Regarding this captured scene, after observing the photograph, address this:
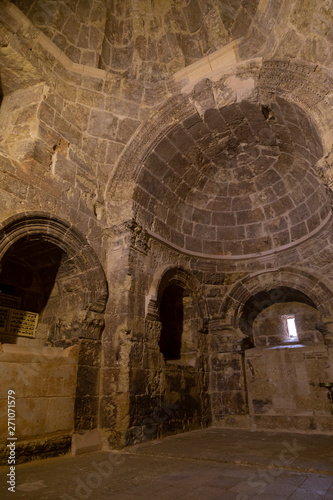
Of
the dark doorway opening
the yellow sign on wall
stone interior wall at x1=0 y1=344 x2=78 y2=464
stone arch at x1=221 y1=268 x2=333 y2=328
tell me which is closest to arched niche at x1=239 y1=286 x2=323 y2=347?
stone arch at x1=221 y1=268 x2=333 y2=328

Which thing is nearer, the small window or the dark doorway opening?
the dark doorway opening

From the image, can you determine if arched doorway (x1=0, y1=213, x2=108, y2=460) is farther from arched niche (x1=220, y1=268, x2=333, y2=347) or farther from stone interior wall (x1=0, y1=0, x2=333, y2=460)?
arched niche (x1=220, y1=268, x2=333, y2=347)

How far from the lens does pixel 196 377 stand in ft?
19.0

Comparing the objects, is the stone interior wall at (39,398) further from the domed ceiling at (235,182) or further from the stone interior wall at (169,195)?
the domed ceiling at (235,182)

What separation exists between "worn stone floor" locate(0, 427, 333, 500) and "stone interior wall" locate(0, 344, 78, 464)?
0.62 ft

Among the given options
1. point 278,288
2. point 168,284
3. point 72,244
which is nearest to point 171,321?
point 168,284

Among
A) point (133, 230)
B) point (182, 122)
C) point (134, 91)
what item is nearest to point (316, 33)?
point (182, 122)

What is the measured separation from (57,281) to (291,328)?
468 cm

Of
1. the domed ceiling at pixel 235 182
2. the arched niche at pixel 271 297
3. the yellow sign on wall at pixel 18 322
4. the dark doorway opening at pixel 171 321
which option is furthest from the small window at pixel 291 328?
the yellow sign on wall at pixel 18 322

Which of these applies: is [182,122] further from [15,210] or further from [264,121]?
[15,210]

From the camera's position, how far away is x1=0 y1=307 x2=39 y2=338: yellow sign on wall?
448 cm

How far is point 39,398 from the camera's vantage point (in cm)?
377

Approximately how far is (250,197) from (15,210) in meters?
4.95

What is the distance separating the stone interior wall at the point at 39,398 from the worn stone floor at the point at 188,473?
0.62 ft
